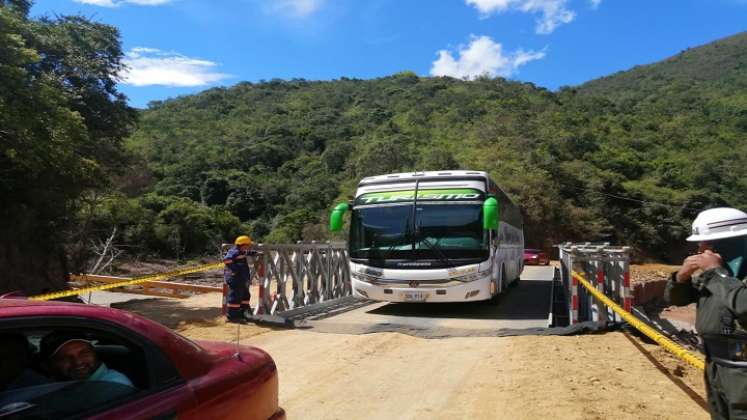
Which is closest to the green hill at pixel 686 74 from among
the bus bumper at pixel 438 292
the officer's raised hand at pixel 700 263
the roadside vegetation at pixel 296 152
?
the roadside vegetation at pixel 296 152

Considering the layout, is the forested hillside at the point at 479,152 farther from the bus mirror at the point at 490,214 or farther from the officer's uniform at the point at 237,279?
the bus mirror at the point at 490,214

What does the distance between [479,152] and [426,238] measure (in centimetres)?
4991

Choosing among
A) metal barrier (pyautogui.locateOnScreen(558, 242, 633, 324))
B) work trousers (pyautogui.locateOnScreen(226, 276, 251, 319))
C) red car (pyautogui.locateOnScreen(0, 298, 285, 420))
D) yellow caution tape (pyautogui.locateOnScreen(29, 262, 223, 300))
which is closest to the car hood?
red car (pyautogui.locateOnScreen(0, 298, 285, 420))

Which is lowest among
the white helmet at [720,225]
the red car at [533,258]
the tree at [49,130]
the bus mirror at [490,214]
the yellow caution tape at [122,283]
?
the red car at [533,258]

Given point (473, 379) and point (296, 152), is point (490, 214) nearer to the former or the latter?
point (473, 379)

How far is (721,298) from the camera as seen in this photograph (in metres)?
2.72

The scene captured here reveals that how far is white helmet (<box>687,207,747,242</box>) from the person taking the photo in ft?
9.73

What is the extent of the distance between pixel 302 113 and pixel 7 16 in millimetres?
91854

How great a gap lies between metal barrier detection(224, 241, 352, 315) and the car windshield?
26.6 feet

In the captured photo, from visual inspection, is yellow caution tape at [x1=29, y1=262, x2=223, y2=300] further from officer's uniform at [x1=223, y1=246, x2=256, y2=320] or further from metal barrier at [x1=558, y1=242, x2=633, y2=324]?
metal barrier at [x1=558, y1=242, x2=633, y2=324]

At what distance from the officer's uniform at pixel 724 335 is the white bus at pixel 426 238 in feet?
24.9

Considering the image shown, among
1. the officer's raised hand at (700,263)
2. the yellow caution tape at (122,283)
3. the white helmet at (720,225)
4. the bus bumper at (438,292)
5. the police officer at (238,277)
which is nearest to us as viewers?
the officer's raised hand at (700,263)

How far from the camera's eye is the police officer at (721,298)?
2699 millimetres

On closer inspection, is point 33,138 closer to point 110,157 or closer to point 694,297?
point 110,157
